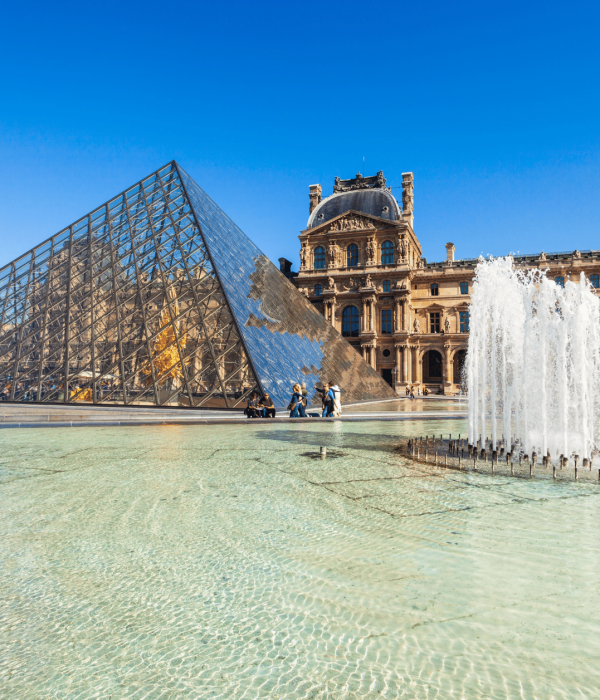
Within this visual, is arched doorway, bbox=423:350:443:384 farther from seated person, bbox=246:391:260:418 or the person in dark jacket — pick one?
seated person, bbox=246:391:260:418

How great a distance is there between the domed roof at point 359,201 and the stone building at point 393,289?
144 mm

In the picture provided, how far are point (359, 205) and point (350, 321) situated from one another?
40.8ft

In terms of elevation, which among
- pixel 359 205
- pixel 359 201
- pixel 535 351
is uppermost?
pixel 359 201


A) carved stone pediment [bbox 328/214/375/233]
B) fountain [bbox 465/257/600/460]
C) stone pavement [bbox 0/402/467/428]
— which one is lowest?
stone pavement [bbox 0/402/467/428]

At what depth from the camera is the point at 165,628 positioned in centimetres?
225

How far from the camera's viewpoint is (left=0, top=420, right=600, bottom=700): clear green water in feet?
6.29

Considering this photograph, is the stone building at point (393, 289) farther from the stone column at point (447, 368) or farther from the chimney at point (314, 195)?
the chimney at point (314, 195)

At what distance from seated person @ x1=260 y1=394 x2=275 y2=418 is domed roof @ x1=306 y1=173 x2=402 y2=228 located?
3899 centimetres

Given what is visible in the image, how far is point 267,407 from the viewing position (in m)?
13.4

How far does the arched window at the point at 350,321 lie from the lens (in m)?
48.4

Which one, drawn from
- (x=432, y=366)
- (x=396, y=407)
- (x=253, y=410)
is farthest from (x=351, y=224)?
(x=253, y=410)

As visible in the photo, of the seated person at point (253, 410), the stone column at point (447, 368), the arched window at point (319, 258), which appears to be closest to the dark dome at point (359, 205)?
the arched window at point (319, 258)

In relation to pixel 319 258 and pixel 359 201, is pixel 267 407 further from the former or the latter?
pixel 359 201

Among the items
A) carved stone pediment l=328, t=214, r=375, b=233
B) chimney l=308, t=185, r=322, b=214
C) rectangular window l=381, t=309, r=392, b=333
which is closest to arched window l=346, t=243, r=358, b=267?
carved stone pediment l=328, t=214, r=375, b=233
